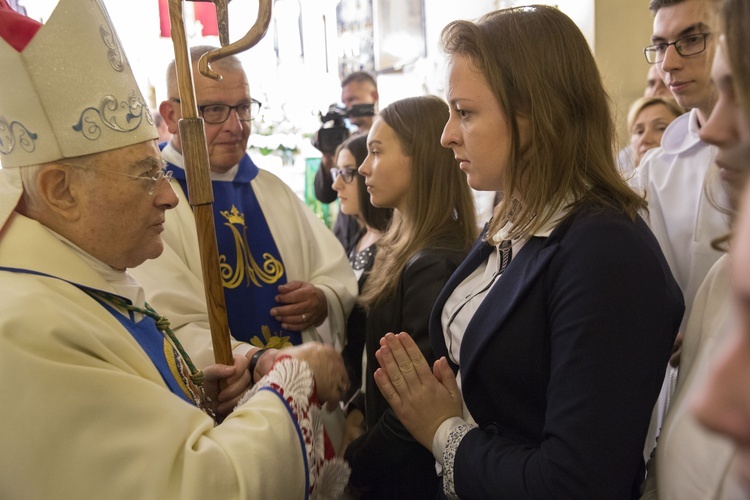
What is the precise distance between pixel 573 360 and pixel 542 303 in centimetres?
17

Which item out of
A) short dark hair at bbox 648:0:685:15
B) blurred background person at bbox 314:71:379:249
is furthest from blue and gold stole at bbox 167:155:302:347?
short dark hair at bbox 648:0:685:15

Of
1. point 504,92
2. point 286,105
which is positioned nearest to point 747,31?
point 504,92

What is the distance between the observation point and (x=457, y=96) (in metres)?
1.84

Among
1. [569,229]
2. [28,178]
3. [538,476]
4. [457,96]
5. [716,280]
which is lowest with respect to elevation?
[538,476]

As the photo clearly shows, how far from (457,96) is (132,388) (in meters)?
1.02

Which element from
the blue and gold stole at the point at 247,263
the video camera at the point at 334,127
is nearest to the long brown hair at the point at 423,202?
the blue and gold stole at the point at 247,263

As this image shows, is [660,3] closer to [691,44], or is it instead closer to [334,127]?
[691,44]

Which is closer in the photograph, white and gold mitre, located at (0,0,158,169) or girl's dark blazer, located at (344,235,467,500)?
white and gold mitre, located at (0,0,158,169)

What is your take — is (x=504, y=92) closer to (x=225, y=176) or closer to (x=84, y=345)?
(x=84, y=345)

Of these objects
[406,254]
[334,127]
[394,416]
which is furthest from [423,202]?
[334,127]

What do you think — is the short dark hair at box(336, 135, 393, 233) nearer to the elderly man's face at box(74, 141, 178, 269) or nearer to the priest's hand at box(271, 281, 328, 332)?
the priest's hand at box(271, 281, 328, 332)

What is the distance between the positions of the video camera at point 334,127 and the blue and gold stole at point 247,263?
1.69 m

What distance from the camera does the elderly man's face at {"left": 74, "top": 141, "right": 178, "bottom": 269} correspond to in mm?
1804

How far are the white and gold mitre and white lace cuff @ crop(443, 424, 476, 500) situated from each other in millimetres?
1084
